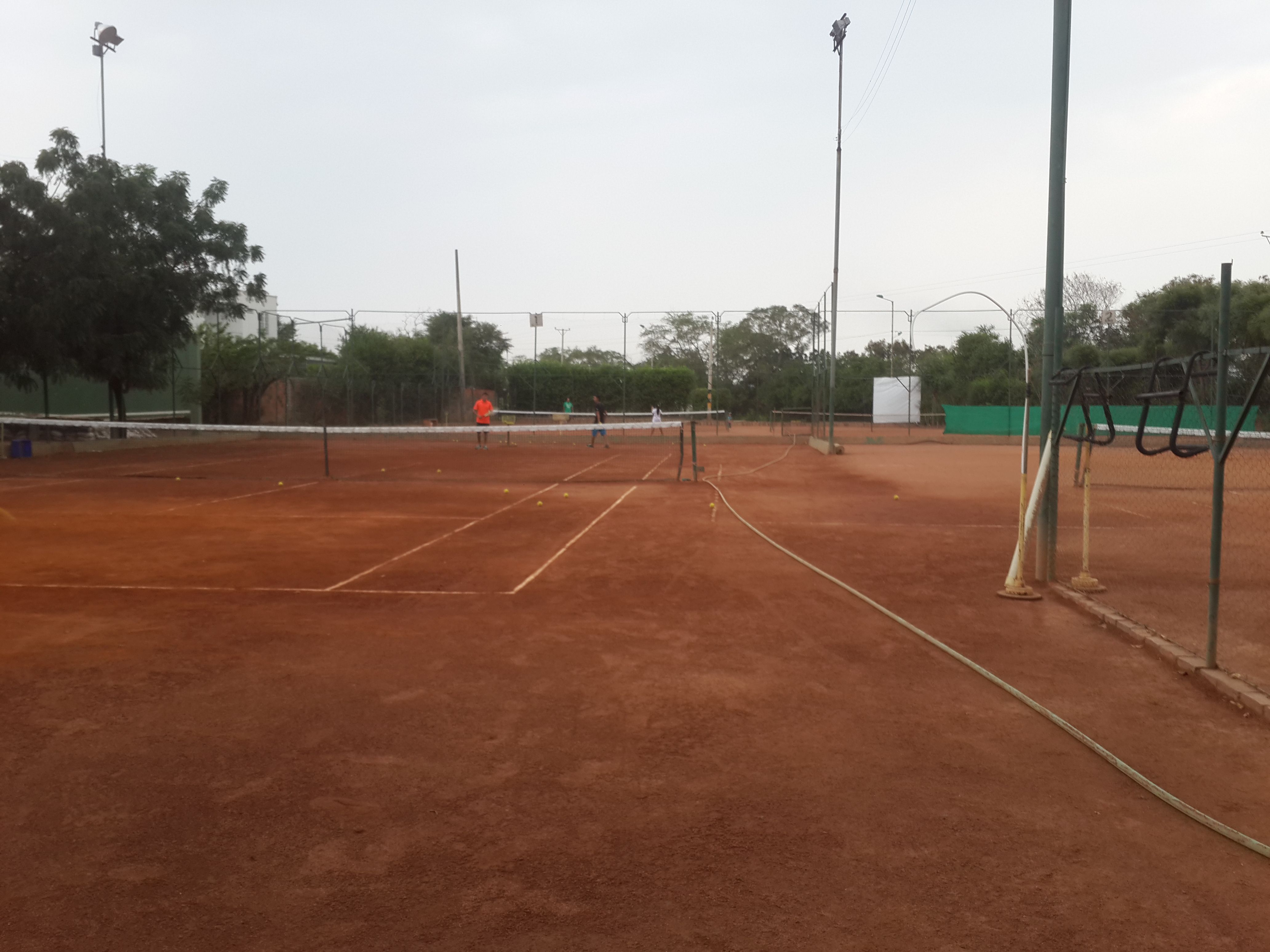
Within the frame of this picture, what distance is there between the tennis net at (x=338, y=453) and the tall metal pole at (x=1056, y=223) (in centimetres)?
1007

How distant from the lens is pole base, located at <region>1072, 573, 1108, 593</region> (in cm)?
884

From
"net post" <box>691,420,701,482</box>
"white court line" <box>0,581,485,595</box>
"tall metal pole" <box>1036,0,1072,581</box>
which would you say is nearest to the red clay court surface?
"white court line" <box>0,581,485,595</box>

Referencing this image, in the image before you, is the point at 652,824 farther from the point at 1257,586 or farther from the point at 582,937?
the point at 1257,586

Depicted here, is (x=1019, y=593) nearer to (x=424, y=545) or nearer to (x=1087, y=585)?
(x=1087, y=585)

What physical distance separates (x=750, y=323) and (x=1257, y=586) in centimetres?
7020

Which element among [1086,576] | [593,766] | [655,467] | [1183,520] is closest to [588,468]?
[655,467]

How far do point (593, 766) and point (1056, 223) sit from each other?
7.02 m

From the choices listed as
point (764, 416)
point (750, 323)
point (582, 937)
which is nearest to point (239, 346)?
point (764, 416)

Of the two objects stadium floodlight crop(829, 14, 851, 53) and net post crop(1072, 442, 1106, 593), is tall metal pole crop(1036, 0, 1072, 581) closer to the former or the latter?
net post crop(1072, 442, 1106, 593)

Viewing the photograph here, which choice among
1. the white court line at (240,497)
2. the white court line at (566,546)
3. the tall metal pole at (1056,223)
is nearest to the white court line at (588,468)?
the white court line at (566,546)

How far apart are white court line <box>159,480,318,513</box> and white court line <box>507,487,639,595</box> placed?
6.35 m

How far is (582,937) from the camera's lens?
10.5ft

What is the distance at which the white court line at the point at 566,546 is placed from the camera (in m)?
9.15

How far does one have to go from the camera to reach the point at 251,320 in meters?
68.8
